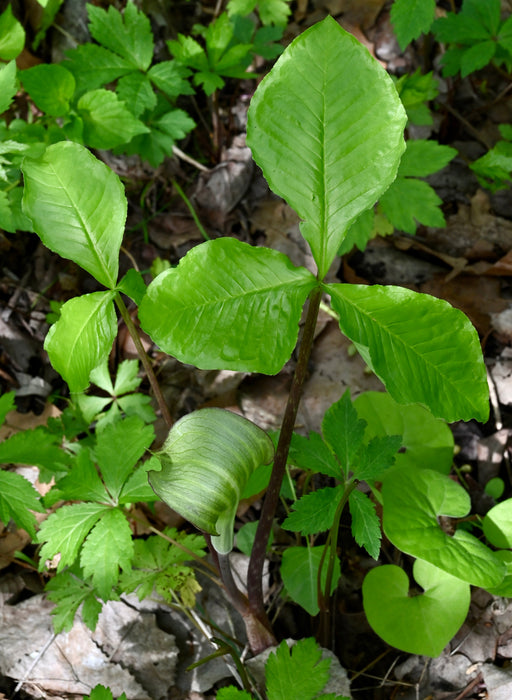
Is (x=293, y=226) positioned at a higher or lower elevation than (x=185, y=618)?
higher

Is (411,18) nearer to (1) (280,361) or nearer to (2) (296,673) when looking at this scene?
(1) (280,361)

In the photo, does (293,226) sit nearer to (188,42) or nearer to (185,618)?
(188,42)

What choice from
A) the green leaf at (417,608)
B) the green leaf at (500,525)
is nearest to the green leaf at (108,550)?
the green leaf at (417,608)

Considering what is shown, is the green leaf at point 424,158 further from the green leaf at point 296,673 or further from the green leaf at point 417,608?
the green leaf at point 296,673

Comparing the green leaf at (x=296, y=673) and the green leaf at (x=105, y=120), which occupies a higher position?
the green leaf at (x=105, y=120)

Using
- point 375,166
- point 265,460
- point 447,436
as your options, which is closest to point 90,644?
point 265,460

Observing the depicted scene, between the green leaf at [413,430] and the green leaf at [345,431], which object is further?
the green leaf at [413,430]

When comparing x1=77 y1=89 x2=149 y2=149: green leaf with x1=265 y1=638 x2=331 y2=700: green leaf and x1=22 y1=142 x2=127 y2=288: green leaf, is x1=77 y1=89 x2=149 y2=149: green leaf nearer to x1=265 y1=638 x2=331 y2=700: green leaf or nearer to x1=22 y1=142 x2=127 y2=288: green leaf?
x1=22 y1=142 x2=127 y2=288: green leaf
